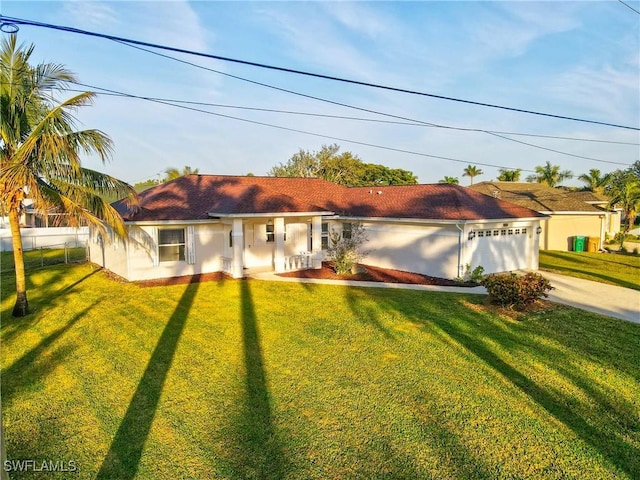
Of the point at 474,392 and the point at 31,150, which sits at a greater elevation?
the point at 31,150

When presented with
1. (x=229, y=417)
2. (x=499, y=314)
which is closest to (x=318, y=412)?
(x=229, y=417)

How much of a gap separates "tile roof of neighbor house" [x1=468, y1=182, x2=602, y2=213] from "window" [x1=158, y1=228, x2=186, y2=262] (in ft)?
71.5

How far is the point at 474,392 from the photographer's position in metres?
6.60

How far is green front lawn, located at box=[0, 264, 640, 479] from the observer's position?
4.91 meters

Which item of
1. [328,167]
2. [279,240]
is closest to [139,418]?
[279,240]

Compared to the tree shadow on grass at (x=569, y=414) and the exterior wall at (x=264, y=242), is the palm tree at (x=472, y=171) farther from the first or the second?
the tree shadow on grass at (x=569, y=414)

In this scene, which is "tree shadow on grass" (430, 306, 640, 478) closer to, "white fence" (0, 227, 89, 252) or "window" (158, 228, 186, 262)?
"window" (158, 228, 186, 262)

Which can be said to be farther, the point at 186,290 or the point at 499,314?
the point at 186,290

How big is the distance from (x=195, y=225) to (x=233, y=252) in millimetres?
1879

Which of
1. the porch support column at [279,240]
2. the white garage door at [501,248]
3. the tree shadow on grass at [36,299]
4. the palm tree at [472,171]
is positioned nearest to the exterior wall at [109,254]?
the tree shadow on grass at [36,299]

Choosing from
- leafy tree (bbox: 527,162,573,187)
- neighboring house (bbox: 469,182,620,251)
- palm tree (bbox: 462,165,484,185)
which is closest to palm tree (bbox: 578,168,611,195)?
leafy tree (bbox: 527,162,573,187)

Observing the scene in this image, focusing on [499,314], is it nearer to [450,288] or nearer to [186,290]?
[450,288]

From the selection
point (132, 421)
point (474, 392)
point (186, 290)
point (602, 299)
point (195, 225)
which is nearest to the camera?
point (132, 421)

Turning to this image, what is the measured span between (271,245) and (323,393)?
502 inches
